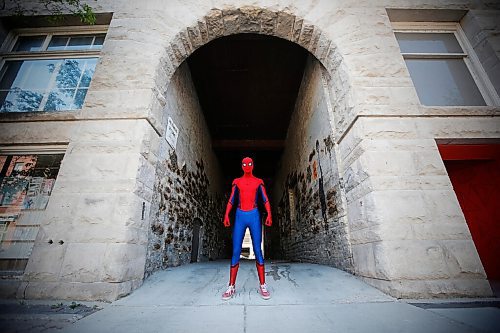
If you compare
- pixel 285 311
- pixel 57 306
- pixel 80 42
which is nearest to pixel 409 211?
pixel 285 311

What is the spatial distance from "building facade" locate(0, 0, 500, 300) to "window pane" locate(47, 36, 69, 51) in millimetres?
27

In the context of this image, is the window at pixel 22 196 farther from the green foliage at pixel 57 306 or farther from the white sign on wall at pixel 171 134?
the white sign on wall at pixel 171 134

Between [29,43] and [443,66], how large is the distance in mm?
7232

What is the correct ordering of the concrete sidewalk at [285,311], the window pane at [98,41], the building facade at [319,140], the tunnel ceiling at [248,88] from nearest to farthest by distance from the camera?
the concrete sidewalk at [285,311] → the building facade at [319,140] → the window pane at [98,41] → the tunnel ceiling at [248,88]

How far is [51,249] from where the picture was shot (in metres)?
2.39

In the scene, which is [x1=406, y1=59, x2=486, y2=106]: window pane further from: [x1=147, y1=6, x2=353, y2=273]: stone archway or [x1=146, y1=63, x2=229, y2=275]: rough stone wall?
[x1=146, y1=63, x2=229, y2=275]: rough stone wall

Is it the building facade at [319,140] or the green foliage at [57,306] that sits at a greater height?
the building facade at [319,140]

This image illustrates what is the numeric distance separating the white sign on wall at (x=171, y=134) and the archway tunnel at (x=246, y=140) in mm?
21

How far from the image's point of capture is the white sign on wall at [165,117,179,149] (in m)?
3.94

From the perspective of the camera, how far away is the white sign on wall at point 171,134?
394cm

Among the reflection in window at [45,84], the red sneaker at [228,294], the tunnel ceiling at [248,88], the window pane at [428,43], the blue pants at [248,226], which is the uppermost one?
the tunnel ceiling at [248,88]

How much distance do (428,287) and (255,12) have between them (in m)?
4.55

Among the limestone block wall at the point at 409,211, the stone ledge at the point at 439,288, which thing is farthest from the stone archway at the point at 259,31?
the stone ledge at the point at 439,288

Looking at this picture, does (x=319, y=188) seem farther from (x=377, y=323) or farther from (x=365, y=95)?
(x=377, y=323)
